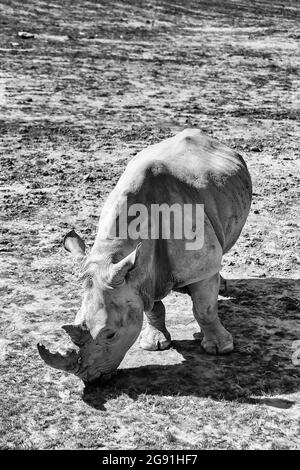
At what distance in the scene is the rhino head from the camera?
5562mm

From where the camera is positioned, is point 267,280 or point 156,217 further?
point 267,280

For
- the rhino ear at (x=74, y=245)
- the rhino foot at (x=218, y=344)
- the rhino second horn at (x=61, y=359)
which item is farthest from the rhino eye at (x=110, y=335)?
the rhino foot at (x=218, y=344)

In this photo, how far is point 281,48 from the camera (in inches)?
870

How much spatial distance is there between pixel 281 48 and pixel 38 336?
16.8 metres

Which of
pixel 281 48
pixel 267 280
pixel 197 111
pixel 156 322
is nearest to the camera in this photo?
pixel 156 322

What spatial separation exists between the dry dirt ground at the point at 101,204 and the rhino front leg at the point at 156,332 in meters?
0.09

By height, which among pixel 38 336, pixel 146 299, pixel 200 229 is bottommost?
pixel 38 336

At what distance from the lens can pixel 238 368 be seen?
21.4ft

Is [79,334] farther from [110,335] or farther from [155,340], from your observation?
[155,340]

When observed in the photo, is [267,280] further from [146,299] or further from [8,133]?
[8,133]

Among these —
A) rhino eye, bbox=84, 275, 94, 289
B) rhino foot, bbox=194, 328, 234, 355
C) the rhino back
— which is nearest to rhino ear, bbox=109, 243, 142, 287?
rhino eye, bbox=84, 275, 94, 289

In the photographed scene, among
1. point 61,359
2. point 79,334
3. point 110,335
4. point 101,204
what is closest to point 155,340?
point 110,335

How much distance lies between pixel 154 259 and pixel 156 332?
917 mm

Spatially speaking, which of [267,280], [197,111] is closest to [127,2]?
[197,111]
